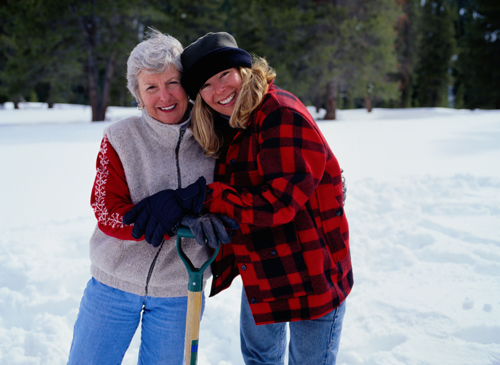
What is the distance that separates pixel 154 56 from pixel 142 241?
82 centimetres

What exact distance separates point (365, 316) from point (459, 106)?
31.3 meters

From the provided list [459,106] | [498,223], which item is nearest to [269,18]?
[498,223]

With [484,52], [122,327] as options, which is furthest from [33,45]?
[484,52]

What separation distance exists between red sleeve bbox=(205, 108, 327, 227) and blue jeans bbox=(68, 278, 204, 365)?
24.3 inches

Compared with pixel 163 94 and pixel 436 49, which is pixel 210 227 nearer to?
pixel 163 94

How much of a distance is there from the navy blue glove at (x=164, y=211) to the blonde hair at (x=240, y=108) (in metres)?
0.27

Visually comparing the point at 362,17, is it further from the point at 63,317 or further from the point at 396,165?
the point at 63,317

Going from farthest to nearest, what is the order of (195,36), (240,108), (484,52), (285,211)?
(484,52) → (195,36) → (240,108) → (285,211)

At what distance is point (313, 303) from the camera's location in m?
1.55

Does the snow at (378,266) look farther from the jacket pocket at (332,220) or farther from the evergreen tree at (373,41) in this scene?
the evergreen tree at (373,41)

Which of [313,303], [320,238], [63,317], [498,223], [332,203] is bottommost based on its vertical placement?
[63,317]

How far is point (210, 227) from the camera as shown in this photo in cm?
143

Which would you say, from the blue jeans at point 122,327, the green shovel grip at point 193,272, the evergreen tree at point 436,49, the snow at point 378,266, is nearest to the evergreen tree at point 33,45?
the snow at point 378,266

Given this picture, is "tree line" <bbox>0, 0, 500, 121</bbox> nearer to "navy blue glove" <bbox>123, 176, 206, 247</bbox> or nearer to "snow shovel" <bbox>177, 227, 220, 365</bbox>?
"navy blue glove" <bbox>123, 176, 206, 247</bbox>
